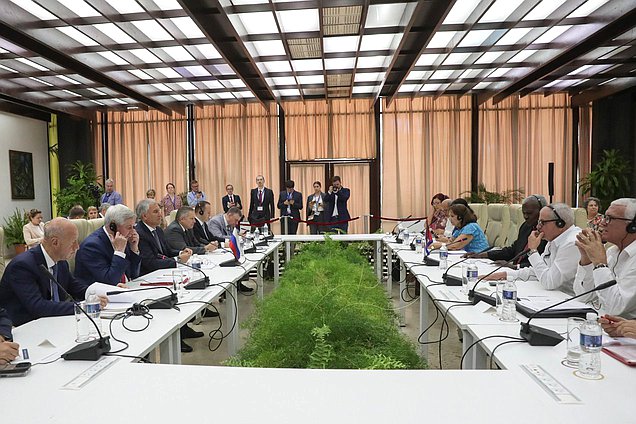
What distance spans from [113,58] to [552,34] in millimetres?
5884

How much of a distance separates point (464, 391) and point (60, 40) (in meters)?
6.08

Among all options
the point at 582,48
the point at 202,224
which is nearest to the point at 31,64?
the point at 202,224

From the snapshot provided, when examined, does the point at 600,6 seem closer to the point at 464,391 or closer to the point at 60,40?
the point at 464,391

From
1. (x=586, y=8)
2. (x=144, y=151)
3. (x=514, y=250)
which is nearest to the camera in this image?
(x=514, y=250)

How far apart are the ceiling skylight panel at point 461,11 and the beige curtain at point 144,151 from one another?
6.96 m

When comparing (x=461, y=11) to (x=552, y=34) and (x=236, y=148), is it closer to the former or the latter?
(x=552, y=34)

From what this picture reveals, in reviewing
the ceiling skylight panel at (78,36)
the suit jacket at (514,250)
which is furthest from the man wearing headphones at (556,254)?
the ceiling skylight panel at (78,36)

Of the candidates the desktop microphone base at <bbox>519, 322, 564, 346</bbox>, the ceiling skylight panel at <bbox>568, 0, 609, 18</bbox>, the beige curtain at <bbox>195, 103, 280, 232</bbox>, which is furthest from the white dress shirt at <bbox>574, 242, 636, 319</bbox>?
the beige curtain at <bbox>195, 103, 280, 232</bbox>

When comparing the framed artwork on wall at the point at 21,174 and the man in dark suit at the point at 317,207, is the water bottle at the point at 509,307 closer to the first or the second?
the man in dark suit at the point at 317,207

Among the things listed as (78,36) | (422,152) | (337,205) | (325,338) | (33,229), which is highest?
(78,36)

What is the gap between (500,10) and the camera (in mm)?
5109

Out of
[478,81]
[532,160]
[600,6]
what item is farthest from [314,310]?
[532,160]

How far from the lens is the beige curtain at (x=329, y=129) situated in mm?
10148

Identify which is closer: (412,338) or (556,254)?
(556,254)
